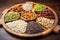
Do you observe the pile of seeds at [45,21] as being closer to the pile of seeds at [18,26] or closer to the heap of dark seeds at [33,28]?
the heap of dark seeds at [33,28]

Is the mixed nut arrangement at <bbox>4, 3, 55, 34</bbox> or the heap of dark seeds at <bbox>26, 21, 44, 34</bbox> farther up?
the mixed nut arrangement at <bbox>4, 3, 55, 34</bbox>

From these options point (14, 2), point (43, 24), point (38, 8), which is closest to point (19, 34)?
point (43, 24)

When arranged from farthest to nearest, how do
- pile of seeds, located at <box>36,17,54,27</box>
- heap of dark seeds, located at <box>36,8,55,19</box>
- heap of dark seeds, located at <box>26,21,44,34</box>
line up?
heap of dark seeds, located at <box>36,8,55,19</box> → pile of seeds, located at <box>36,17,54,27</box> → heap of dark seeds, located at <box>26,21,44,34</box>

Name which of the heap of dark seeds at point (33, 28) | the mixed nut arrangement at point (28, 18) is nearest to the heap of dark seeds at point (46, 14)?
the mixed nut arrangement at point (28, 18)

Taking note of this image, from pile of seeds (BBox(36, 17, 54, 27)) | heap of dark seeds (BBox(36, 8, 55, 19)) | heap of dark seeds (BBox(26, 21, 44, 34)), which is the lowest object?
heap of dark seeds (BBox(26, 21, 44, 34))

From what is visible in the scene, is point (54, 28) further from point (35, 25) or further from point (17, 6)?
point (17, 6)

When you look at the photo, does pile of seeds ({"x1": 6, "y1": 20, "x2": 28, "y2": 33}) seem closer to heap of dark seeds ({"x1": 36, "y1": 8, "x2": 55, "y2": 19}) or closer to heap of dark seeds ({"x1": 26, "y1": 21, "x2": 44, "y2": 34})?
heap of dark seeds ({"x1": 26, "y1": 21, "x2": 44, "y2": 34})

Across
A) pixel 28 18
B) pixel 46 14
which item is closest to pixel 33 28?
pixel 28 18

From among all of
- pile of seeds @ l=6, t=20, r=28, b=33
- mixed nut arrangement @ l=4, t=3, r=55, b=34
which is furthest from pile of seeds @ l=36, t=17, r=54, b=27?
pile of seeds @ l=6, t=20, r=28, b=33

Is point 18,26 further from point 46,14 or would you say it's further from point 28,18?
point 46,14
